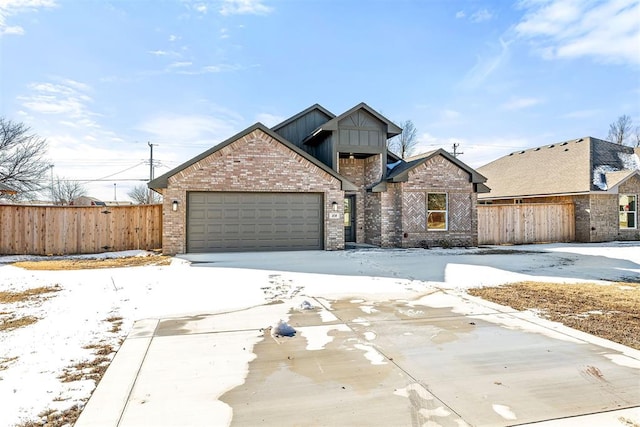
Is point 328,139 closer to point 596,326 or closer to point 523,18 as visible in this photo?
point 523,18

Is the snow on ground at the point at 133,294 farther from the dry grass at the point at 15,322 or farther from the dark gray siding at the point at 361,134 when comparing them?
the dark gray siding at the point at 361,134

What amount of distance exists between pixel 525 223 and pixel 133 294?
725 inches

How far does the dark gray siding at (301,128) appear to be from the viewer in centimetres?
1877

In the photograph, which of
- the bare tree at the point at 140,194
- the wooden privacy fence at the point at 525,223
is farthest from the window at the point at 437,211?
the bare tree at the point at 140,194

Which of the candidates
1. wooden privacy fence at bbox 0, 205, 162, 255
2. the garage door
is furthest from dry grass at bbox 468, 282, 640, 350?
wooden privacy fence at bbox 0, 205, 162, 255

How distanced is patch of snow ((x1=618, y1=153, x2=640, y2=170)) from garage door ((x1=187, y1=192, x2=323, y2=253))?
1878cm

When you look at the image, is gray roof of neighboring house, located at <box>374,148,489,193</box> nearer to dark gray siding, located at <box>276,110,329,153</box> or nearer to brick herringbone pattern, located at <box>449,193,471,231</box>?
brick herringbone pattern, located at <box>449,193,471,231</box>

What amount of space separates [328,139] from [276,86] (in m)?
4.66

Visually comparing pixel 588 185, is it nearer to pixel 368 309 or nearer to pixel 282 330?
pixel 368 309

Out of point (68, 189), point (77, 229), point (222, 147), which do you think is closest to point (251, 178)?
point (222, 147)

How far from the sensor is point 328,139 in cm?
1692

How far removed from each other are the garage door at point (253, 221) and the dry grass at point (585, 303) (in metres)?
8.43

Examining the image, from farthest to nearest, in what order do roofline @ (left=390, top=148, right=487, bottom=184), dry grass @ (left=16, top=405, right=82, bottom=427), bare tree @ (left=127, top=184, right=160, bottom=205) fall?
bare tree @ (left=127, top=184, right=160, bottom=205)
roofline @ (left=390, top=148, right=487, bottom=184)
dry grass @ (left=16, top=405, right=82, bottom=427)

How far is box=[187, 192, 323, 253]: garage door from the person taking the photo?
46.1 feet
